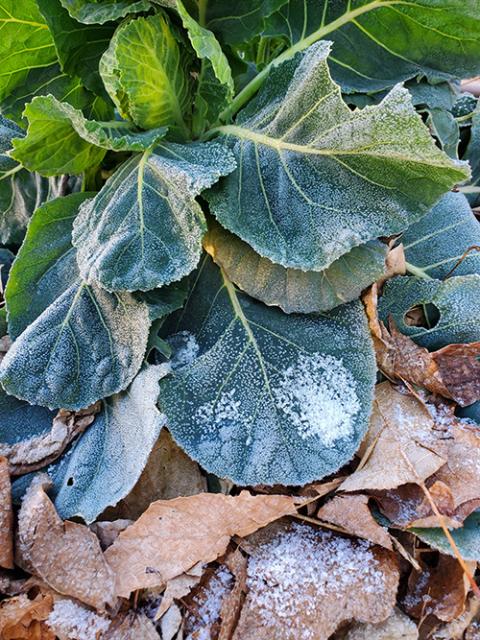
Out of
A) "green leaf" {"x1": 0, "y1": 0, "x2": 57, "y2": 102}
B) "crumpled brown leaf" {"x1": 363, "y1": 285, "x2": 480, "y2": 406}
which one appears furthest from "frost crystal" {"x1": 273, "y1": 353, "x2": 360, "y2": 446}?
"green leaf" {"x1": 0, "y1": 0, "x2": 57, "y2": 102}

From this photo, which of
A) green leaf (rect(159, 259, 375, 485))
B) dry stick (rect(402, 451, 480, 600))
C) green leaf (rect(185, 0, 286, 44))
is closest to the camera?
dry stick (rect(402, 451, 480, 600))

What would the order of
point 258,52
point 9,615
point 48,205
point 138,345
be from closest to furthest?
1. point 9,615
2. point 138,345
3. point 48,205
4. point 258,52

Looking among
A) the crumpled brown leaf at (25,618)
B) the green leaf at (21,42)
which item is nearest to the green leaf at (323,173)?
the green leaf at (21,42)

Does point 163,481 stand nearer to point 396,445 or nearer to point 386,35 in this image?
point 396,445

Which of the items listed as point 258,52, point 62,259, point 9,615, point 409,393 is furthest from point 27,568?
point 258,52

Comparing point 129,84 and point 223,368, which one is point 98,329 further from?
point 129,84

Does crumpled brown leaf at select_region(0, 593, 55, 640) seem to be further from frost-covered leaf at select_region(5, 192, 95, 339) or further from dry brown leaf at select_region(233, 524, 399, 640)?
frost-covered leaf at select_region(5, 192, 95, 339)

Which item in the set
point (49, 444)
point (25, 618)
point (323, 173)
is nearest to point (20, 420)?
point (49, 444)
